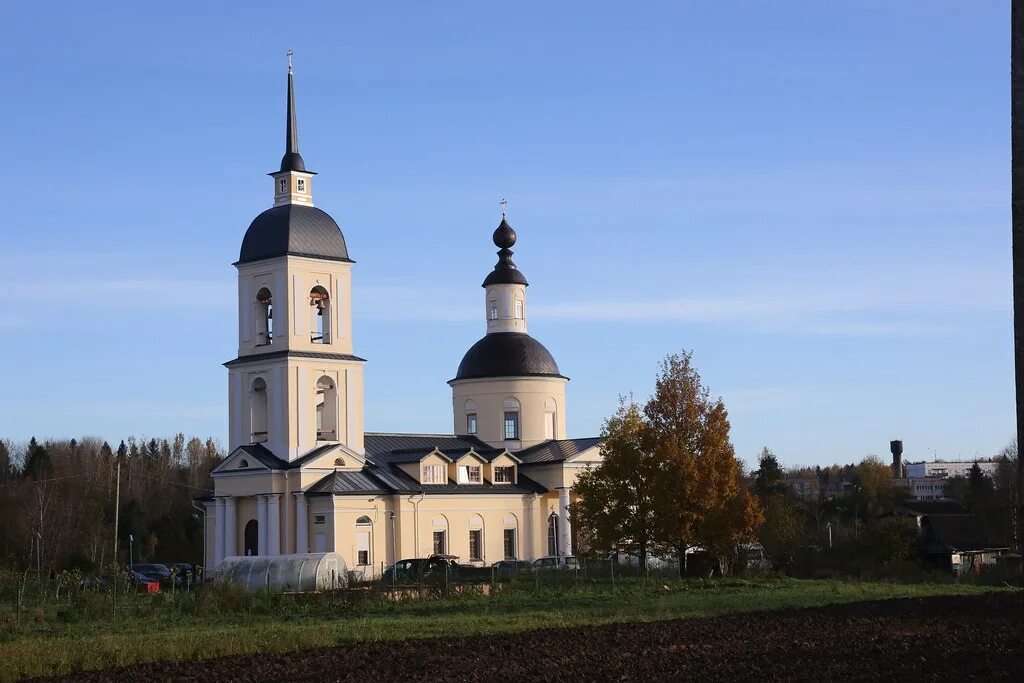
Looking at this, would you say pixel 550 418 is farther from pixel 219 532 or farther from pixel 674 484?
pixel 674 484

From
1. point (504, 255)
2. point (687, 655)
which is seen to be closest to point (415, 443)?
point (504, 255)

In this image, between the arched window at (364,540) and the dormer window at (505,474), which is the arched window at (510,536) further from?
the arched window at (364,540)

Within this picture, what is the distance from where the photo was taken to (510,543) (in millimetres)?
62469

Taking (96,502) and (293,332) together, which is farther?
(96,502)

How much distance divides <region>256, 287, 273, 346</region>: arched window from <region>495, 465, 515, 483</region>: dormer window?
12154 millimetres

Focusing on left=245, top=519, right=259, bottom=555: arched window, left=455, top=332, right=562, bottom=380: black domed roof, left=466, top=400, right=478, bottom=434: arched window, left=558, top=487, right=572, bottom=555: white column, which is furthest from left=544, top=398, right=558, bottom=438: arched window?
left=245, top=519, right=259, bottom=555: arched window

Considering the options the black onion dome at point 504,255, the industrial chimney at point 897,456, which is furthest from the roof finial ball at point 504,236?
the industrial chimney at point 897,456

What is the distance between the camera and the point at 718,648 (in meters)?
22.8

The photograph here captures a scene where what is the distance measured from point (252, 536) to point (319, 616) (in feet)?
89.0

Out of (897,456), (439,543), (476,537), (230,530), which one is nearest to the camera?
(230,530)

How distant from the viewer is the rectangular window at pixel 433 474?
59.9 metres

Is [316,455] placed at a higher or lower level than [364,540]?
higher

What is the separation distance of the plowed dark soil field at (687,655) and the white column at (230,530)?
1279 inches

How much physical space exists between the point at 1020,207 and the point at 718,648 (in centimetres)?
1097
